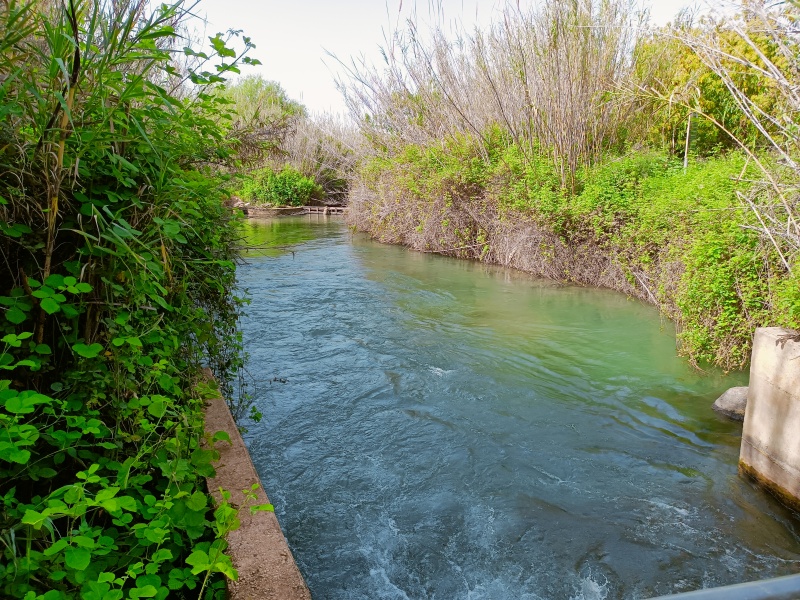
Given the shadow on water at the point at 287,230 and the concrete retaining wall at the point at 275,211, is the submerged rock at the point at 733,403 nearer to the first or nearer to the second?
the shadow on water at the point at 287,230

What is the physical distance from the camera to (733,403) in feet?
15.6

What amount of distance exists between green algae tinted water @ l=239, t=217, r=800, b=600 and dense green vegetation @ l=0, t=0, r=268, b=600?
1.24 m

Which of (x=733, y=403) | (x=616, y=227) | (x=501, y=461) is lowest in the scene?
(x=501, y=461)

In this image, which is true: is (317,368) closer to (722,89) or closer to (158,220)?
(158,220)

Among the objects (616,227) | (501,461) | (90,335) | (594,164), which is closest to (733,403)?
(501,461)

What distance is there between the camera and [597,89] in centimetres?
1002

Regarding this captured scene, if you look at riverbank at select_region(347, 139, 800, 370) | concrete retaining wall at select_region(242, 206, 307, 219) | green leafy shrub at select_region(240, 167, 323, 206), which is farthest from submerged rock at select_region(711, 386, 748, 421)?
green leafy shrub at select_region(240, 167, 323, 206)

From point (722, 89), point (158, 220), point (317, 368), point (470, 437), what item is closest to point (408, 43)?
point (722, 89)

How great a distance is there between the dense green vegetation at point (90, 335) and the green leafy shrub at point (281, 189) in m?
25.6

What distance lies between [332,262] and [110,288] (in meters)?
10.4

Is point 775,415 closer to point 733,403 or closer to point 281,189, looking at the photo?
point 733,403

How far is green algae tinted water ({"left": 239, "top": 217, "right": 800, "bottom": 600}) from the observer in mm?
2934

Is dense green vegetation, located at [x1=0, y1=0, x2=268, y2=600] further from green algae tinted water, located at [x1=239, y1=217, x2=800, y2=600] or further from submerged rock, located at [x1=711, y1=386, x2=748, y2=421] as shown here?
submerged rock, located at [x1=711, y1=386, x2=748, y2=421]

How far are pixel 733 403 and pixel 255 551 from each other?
4446 mm
